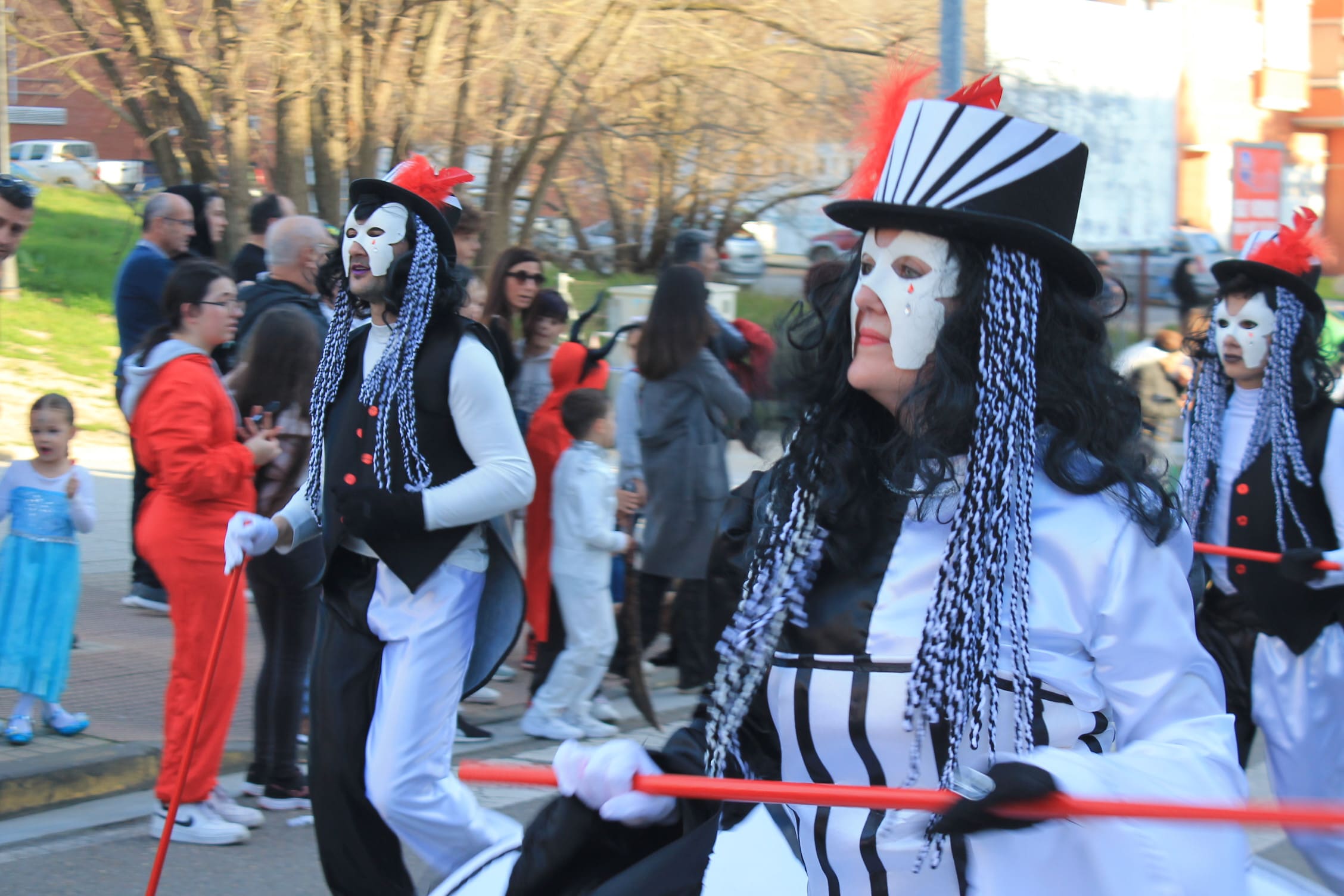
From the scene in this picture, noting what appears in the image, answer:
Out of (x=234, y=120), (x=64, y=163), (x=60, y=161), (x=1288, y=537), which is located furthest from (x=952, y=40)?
(x=60, y=161)

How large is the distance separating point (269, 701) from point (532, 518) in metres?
1.59

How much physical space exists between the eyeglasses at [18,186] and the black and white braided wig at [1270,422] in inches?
152

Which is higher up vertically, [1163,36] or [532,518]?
[1163,36]

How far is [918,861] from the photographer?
6.29 ft

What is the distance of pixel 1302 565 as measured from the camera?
13.6ft

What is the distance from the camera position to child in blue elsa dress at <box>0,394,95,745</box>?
5074 mm

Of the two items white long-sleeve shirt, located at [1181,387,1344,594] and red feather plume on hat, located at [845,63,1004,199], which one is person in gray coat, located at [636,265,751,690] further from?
red feather plume on hat, located at [845,63,1004,199]

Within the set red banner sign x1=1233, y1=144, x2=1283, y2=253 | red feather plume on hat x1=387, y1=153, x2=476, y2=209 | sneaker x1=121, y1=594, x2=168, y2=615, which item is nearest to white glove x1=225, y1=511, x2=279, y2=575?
red feather plume on hat x1=387, y1=153, x2=476, y2=209

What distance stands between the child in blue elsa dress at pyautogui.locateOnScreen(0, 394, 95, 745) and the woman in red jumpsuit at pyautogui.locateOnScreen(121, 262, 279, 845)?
70cm

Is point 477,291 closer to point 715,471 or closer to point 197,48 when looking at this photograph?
point 715,471

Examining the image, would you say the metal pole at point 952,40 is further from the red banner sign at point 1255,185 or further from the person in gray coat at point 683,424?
the red banner sign at point 1255,185

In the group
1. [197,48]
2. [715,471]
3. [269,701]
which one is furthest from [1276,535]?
[197,48]

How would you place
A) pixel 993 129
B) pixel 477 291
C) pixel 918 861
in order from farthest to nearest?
pixel 477 291
pixel 993 129
pixel 918 861

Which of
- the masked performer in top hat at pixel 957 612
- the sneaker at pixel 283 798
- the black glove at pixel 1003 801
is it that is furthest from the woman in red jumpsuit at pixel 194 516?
the black glove at pixel 1003 801
